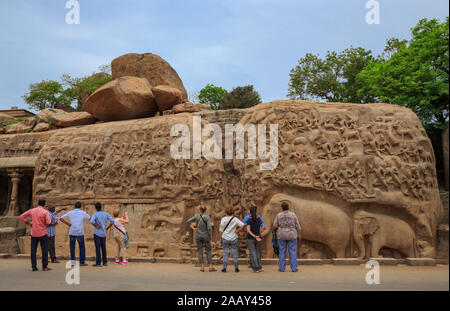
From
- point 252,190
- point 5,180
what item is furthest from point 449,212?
point 5,180

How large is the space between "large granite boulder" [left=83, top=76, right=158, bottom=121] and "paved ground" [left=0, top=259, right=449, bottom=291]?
9.35m

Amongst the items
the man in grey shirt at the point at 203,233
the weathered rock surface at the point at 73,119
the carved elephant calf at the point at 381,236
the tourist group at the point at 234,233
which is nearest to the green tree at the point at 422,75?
the carved elephant calf at the point at 381,236

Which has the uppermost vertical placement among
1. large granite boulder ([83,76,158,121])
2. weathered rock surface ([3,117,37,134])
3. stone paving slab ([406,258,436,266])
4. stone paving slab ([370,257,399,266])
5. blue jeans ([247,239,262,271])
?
large granite boulder ([83,76,158,121])

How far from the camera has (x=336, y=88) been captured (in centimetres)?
3475

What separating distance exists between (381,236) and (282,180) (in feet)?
11.7

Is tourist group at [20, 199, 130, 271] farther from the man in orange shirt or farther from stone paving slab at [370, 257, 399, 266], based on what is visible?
stone paving slab at [370, 257, 399, 266]

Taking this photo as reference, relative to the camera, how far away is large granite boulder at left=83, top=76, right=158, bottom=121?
17.3 m

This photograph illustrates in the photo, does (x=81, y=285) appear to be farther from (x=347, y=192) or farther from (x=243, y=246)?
(x=347, y=192)

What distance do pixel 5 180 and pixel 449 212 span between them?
23.8 m

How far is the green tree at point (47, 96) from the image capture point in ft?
125

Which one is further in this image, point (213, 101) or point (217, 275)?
point (213, 101)

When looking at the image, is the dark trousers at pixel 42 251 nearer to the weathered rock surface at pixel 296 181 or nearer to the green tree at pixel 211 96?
the weathered rock surface at pixel 296 181

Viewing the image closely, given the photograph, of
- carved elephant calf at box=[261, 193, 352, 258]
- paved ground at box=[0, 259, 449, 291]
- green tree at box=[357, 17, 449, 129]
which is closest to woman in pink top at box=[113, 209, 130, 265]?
paved ground at box=[0, 259, 449, 291]

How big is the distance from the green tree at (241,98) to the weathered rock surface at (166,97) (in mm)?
19776
